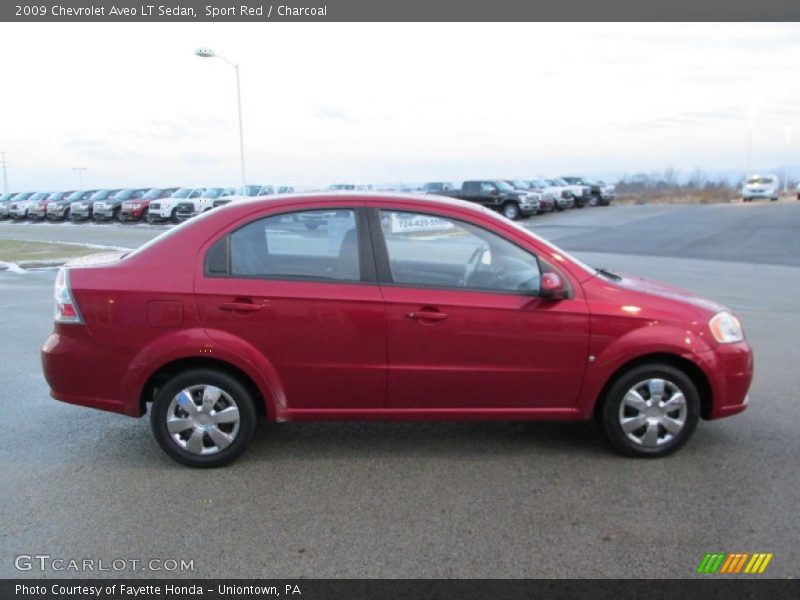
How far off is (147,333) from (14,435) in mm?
1618

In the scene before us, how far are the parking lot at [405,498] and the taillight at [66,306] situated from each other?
0.95 m

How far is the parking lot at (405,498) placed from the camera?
338 cm

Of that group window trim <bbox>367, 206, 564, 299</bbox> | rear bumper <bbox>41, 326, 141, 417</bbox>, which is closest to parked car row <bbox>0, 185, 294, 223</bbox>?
rear bumper <bbox>41, 326, 141, 417</bbox>

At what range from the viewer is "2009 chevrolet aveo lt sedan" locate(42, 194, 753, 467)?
426cm

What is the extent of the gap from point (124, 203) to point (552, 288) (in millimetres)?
35491

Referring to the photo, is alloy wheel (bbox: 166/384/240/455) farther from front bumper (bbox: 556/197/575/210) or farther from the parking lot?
front bumper (bbox: 556/197/575/210)

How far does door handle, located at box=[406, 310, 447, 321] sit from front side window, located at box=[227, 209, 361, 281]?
434mm

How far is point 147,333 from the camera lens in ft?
14.0

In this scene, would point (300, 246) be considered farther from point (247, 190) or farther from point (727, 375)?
point (247, 190)

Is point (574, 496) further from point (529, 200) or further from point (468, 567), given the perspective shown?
point (529, 200)

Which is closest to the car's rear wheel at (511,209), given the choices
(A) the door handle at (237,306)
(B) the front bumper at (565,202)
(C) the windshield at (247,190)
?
(B) the front bumper at (565,202)

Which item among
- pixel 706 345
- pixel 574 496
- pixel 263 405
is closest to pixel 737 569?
pixel 574 496

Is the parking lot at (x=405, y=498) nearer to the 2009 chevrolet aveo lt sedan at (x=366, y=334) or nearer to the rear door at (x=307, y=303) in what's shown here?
the 2009 chevrolet aveo lt sedan at (x=366, y=334)

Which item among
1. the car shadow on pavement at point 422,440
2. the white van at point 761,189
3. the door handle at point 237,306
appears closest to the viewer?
the door handle at point 237,306
